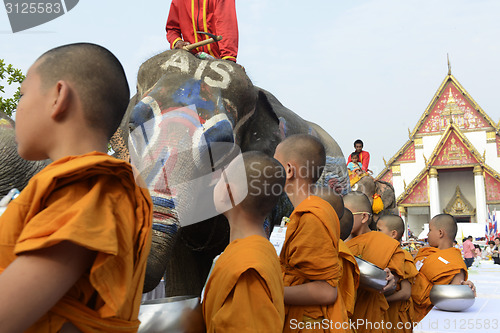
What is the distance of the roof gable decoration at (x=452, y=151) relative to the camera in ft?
82.5

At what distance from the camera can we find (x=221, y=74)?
11.1 ft

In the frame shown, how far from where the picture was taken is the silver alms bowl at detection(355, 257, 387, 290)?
2.88 metres

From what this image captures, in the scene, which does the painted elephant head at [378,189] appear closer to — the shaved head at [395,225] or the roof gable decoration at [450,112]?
the shaved head at [395,225]

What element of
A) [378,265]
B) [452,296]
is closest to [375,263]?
[378,265]

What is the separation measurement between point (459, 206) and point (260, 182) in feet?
85.4

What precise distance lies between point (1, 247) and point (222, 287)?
0.82 meters

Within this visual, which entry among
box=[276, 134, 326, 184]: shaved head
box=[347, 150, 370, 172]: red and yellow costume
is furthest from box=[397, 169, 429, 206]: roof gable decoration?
box=[276, 134, 326, 184]: shaved head

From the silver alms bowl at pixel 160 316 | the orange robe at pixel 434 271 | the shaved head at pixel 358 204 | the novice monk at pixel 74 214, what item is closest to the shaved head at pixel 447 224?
the orange robe at pixel 434 271

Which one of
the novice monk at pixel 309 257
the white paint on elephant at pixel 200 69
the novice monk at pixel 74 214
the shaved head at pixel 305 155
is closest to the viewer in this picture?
the novice monk at pixel 74 214

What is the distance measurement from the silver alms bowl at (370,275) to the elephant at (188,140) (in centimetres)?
79

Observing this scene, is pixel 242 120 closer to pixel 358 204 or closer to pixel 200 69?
pixel 200 69

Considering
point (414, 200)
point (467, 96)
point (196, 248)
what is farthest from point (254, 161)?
point (467, 96)

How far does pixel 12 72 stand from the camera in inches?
354

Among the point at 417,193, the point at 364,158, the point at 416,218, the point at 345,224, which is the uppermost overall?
the point at 345,224
